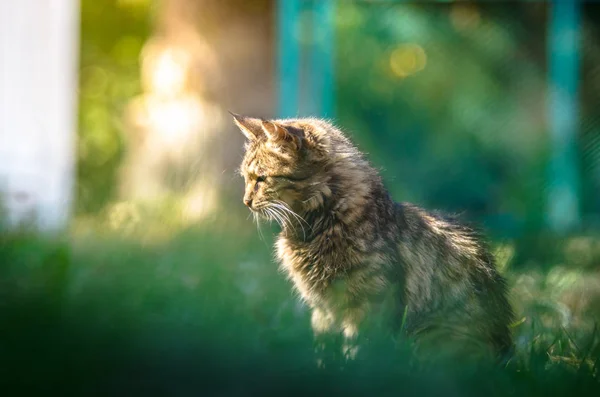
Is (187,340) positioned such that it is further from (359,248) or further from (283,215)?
(283,215)

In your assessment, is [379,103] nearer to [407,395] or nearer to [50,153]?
[50,153]

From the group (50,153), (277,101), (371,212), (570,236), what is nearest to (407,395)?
(371,212)

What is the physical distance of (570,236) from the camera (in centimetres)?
622

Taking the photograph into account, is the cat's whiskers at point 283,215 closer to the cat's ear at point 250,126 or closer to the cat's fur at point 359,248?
the cat's fur at point 359,248

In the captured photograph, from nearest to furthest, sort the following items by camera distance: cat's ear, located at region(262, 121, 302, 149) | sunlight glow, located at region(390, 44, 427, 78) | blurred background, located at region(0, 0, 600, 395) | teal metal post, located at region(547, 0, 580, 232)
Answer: cat's ear, located at region(262, 121, 302, 149) → blurred background, located at region(0, 0, 600, 395) → teal metal post, located at region(547, 0, 580, 232) → sunlight glow, located at region(390, 44, 427, 78)

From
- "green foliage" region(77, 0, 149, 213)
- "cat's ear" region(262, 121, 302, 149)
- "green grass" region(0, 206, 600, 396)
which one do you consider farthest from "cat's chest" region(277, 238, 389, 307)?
"green foliage" region(77, 0, 149, 213)

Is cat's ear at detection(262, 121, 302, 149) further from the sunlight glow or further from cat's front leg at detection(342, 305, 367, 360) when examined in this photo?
the sunlight glow

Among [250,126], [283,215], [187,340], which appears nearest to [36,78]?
[250,126]

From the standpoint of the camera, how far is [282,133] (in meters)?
3.05

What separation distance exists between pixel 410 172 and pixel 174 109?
2.51 metres

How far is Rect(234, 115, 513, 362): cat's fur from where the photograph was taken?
2.81 metres

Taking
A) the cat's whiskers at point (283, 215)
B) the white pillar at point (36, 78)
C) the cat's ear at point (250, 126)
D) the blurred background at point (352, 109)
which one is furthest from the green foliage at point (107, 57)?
the cat's whiskers at point (283, 215)

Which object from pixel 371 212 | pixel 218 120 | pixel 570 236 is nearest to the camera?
pixel 371 212

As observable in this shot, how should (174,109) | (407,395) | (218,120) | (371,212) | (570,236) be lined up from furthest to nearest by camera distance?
(174,109) → (218,120) → (570,236) → (371,212) → (407,395)
